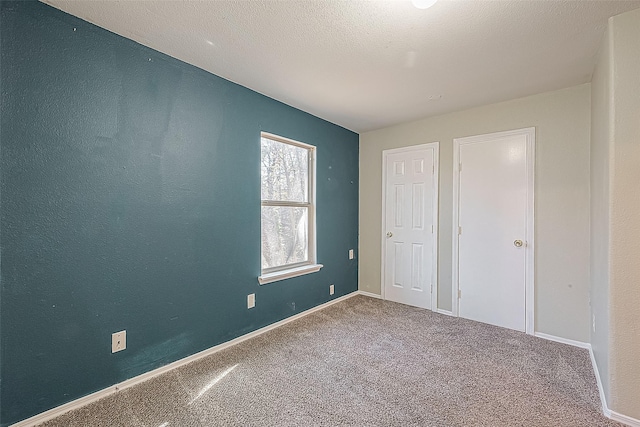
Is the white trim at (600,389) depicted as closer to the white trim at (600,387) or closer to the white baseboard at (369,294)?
the white trim at (600,387)

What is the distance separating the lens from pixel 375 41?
196 centimetres

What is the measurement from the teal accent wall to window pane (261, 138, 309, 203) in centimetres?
21

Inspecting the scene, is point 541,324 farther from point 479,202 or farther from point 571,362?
point 479,202

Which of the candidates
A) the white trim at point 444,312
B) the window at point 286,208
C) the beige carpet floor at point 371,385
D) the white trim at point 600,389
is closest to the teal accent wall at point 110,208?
the window at point 286,208

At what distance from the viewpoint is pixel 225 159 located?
101 inches

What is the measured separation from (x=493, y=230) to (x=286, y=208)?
2.24 metres

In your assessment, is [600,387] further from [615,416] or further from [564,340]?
[564,340]

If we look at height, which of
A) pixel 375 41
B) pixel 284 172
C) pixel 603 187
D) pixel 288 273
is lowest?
pixel 288 273

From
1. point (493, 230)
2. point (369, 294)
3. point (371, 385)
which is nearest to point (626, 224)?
point (493, 230)

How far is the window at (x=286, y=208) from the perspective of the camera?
3.01 m

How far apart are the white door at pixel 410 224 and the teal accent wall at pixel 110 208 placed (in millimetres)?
1890

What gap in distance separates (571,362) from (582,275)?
0.78 metres

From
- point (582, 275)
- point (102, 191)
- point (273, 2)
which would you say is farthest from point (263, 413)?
point (582, 275)

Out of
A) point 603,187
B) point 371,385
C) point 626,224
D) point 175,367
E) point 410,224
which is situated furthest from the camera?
point 410,224
